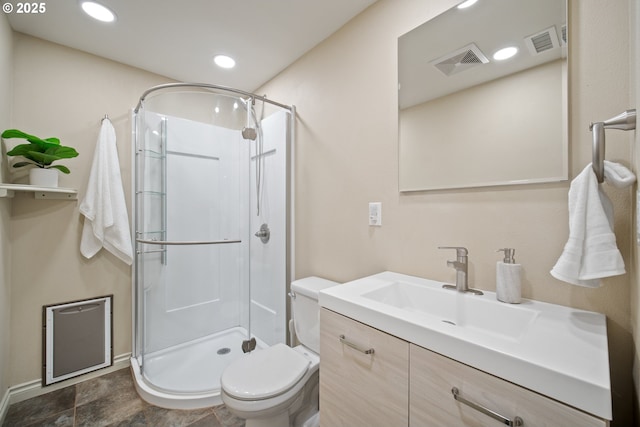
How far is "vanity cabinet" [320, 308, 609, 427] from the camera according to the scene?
0.57 meters

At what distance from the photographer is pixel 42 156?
163 centimetres

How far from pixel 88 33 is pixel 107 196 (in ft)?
3.58

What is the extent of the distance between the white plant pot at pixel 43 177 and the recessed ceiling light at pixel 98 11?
1.01m

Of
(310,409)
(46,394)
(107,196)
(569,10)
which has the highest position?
(569,10)

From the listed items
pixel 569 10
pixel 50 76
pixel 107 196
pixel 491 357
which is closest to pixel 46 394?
pixel 107 196

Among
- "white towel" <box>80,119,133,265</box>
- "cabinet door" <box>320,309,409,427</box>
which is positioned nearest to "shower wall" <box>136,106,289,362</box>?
"white towel" <box>80,119,133,265</box>

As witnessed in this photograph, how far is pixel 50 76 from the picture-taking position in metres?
1.84

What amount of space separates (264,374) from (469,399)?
98cm

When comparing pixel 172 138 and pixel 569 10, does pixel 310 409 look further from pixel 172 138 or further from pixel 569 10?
pixel 569 10

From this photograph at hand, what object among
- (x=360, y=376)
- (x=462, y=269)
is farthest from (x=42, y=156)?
(x=462, y=269)

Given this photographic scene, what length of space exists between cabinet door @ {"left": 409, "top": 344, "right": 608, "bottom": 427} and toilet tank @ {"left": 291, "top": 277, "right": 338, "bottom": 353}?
0.82m

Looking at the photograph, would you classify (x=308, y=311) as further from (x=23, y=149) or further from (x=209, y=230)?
(x=23, y=149)

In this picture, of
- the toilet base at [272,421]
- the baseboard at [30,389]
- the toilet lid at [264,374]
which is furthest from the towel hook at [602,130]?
the baseboard at [30,389]

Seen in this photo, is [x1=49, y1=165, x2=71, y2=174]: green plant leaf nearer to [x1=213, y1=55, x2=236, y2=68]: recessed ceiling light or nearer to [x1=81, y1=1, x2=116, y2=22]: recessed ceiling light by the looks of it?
[x1=81, y1=1, x2=116, y2=22]: recessed ceiling light
